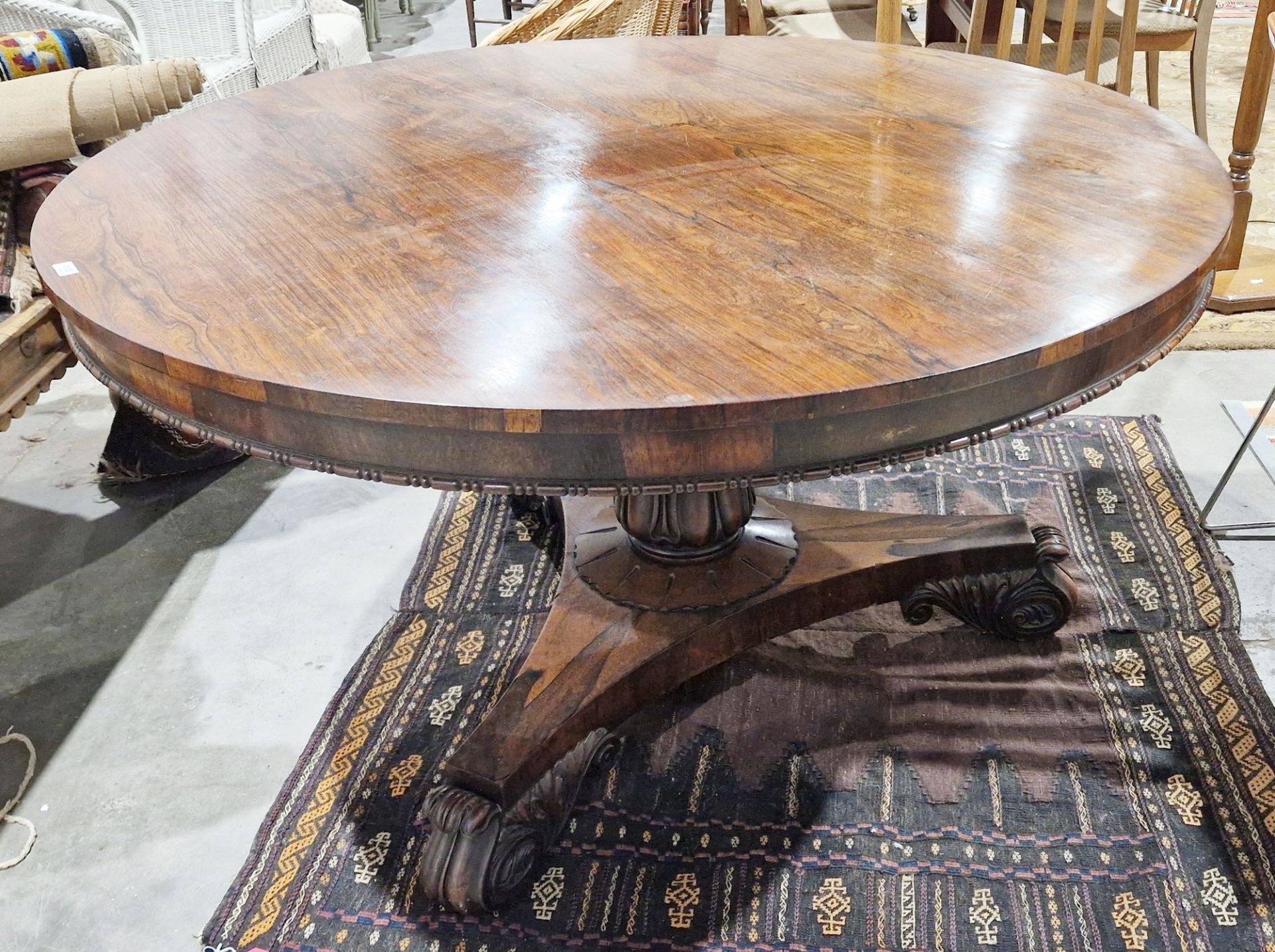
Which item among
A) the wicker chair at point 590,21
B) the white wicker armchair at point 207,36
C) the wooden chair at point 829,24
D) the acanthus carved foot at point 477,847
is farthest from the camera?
the white wicker armchair at point 207,36

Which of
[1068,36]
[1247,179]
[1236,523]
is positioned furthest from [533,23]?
[1236,523]

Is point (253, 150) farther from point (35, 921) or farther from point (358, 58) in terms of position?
point (358, 58)

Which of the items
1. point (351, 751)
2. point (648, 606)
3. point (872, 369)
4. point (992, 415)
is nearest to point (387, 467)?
point (872, 369)

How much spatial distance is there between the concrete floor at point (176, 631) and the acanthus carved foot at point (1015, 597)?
1.11ft

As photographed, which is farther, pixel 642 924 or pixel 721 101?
pixel 721 101

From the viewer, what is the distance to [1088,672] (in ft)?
5.61

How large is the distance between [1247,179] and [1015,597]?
1258mm

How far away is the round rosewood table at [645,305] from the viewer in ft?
2.98

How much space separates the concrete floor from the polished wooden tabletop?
2.50 feet

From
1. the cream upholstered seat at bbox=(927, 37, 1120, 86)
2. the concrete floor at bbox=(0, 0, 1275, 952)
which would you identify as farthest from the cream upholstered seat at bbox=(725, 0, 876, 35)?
the concrete floor at bbox=(0, 0, 1275, 952)

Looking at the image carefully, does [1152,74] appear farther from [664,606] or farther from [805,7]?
[664,606]

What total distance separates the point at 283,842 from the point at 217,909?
0.12m

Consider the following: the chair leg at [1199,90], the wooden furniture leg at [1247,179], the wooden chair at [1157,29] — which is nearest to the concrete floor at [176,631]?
the wooden furniture leg at [1247,179]

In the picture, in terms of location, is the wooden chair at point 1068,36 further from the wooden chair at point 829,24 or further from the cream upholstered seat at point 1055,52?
the wooden chair at point 829,24
